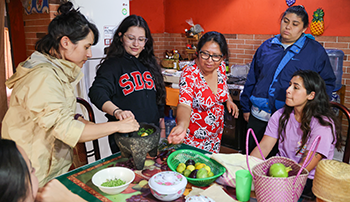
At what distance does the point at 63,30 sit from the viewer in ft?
4.72

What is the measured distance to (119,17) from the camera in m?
3.22

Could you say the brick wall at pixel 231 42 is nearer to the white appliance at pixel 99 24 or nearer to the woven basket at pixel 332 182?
the white appliance at pixel 99 24

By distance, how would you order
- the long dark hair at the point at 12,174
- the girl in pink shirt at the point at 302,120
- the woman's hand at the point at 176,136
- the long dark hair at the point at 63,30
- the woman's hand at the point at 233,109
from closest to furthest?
the long dark hair at the point at 12,174, the long dark hair at the point at 63,30, the woman's hand at the point at 176,136, the girl in pink shirt at the point at 302,120, the woman's hand at the point at 233,109

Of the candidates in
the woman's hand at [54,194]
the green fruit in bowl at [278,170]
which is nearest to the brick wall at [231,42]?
the green fruit in bowl at [278,170]

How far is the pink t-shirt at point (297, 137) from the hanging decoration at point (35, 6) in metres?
2.69

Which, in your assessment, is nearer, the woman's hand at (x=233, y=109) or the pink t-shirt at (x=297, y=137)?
the pink t-shirt at (x=297, y=137)

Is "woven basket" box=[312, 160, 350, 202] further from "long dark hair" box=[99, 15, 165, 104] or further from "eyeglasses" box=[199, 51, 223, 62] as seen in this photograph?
"long dark hair" box=[99, 15, 165, 104]

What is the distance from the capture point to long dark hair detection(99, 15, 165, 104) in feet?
6.16

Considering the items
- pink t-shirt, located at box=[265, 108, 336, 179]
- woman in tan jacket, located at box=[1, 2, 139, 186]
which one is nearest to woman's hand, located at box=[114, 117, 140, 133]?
woman in tan jacket, located at box=[1, 2, 139, 186]

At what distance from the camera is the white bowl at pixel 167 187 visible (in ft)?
3.61

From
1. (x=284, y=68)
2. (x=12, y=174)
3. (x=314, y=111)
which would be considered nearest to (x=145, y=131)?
(x=12, y=174)

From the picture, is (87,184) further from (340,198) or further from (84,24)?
(340,198)

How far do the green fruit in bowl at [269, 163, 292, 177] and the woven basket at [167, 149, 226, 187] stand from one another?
0.26m

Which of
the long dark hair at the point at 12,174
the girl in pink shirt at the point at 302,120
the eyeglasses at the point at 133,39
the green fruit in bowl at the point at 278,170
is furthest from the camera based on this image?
the eyeglasses at the point at 133,39
